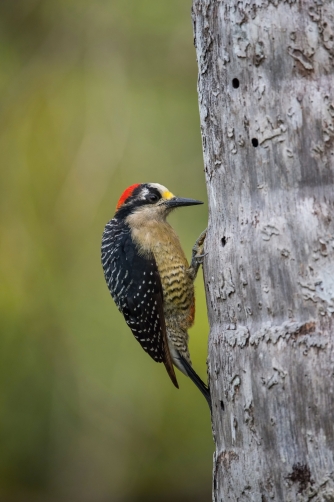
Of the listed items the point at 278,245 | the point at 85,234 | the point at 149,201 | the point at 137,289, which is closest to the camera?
the point at 278,245

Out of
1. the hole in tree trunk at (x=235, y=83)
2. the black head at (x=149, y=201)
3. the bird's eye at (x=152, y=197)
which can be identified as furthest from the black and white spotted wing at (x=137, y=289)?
the hole in tree trunk at (x=235, y=83)

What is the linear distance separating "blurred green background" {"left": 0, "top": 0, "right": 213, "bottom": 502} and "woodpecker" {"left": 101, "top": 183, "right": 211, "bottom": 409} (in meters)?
2.09

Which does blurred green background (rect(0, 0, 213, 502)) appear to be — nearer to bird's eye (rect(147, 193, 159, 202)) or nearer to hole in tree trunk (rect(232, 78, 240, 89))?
bird's eye (rect(147, 193, 159, 202))

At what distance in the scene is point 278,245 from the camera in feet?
9.75

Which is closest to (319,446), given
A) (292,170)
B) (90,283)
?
(292,170)

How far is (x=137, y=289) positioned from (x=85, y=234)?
3041mm

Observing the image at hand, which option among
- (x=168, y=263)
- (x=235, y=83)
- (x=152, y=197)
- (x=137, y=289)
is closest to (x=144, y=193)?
(x=152, y=197)

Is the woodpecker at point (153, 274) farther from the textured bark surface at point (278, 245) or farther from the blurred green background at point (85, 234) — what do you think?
the blurred green background at point (85, 234)

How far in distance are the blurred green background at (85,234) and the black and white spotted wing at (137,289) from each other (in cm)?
224

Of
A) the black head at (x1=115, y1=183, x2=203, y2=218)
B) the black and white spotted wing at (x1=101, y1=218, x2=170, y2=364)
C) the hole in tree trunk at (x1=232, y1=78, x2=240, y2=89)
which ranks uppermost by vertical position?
the hole in tree trunk at (x1=232, y1=78, x2=240, y2=89)

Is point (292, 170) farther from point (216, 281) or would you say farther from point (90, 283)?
point (90, 283)

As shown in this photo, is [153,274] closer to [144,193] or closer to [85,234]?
[144,193]

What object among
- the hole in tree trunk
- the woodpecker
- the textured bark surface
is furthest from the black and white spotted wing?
the hole in tree trunk

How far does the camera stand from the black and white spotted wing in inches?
188
